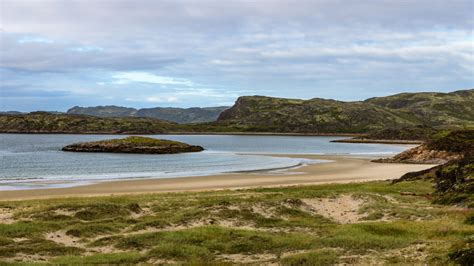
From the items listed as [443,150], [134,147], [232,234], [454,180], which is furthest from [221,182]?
[134,147]

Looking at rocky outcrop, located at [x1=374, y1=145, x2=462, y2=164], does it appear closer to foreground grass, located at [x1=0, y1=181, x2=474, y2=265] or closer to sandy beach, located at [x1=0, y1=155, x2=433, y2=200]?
sandy beach, located at [x1=0, y1=155, x2=433, y2=200]

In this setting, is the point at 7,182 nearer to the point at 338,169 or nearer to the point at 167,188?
the point at 167,188

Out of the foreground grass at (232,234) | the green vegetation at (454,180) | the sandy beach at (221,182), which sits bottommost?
the sandy beach at (221,182)

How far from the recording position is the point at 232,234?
23.5 meters

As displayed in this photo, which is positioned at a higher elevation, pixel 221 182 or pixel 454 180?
pixel 454 180

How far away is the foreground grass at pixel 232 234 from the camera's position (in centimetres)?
1919

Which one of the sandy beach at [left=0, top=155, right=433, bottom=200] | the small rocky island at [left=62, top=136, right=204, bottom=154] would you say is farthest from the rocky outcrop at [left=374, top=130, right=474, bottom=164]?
the small rocky island at [left=62, top=136, right=204, bottom=154]

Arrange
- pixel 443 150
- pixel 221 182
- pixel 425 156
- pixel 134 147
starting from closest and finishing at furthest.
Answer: pixel 221 182
pixel 443 150
pixel 425 156
pixel 134 147

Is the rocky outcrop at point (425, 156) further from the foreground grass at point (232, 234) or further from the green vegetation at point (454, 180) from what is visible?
the foreground grass at point (232, 234)

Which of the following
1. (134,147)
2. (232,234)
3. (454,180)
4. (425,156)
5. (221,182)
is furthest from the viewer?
(134,147)

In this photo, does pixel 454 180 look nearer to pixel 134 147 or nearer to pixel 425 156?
pixel 425 156

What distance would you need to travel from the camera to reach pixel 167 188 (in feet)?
181

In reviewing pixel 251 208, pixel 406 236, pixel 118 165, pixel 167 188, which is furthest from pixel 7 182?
pixel 406 236

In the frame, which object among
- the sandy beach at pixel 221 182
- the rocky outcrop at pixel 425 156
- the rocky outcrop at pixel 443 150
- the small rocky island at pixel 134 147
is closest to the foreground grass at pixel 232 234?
the sandy beach at pixel 221 182
